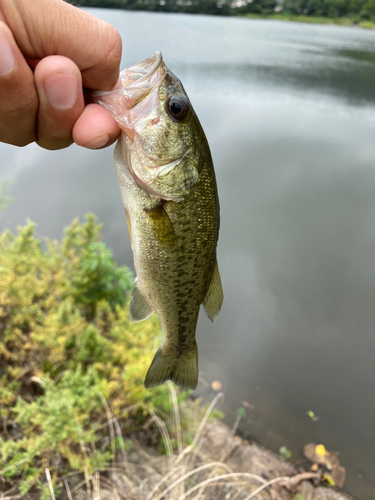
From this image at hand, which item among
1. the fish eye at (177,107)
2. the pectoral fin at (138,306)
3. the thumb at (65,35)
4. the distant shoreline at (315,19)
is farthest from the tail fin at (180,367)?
the distant shoreline at (315,19)

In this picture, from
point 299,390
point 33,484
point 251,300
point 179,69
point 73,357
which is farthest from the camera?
point 179,69

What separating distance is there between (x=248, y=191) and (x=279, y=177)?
4.74 feet

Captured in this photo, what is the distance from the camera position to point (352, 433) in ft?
14.1

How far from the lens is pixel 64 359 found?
3.16 metres

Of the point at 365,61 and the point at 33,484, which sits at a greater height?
the point at 365,61

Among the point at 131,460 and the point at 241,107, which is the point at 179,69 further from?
the point at 131,460

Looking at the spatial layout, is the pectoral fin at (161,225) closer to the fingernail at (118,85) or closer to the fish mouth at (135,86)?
the fish mouth at (135,86)

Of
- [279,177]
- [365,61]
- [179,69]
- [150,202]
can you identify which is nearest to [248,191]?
[279,177]

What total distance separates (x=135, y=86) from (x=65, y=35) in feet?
1.08

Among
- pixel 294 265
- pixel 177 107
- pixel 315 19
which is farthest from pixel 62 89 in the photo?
pixel 315 19

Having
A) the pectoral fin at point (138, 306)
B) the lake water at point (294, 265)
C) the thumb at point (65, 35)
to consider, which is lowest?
the lake water at point (294, 265)

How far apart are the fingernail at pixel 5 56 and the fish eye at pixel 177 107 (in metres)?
0.63

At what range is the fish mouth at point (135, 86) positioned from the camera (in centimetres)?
138

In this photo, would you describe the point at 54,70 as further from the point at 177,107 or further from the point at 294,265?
the point at 294,265
